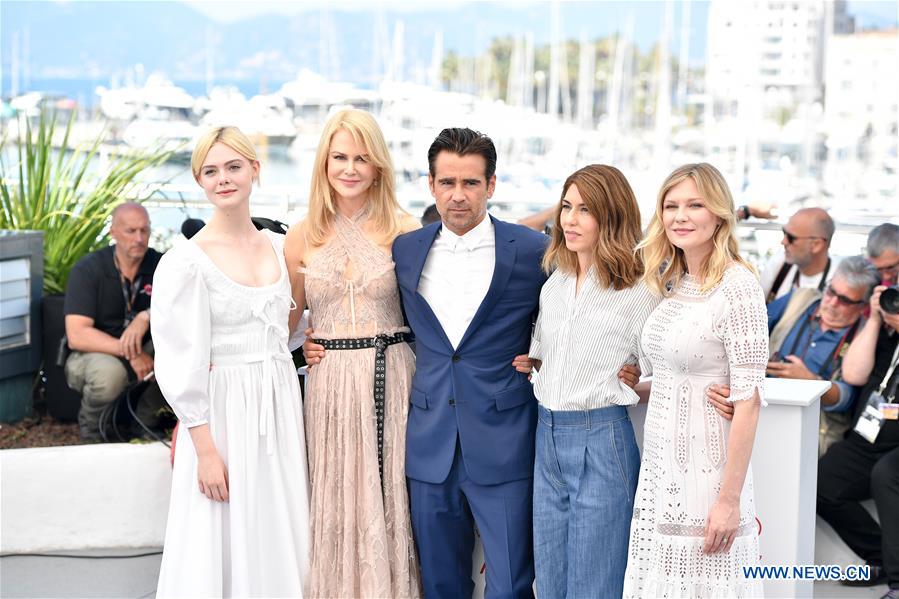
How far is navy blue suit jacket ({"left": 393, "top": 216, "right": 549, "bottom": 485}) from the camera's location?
10.8ft

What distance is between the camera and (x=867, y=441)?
4.39 meters

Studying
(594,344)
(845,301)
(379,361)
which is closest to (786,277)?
(845,301)

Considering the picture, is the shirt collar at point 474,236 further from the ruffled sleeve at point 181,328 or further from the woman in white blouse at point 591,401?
the ruffled sleeve at point 181,328

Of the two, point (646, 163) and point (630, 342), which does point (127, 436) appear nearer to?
point (630, 342)

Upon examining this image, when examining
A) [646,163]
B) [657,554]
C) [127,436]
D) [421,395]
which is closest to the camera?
[657,554]

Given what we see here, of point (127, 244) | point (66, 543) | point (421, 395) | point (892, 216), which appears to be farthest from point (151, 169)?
point (892, 216)

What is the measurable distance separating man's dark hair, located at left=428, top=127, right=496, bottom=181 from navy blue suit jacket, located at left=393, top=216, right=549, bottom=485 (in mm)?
244

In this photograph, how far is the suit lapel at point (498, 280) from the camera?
3.26 m

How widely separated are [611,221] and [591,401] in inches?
21.5

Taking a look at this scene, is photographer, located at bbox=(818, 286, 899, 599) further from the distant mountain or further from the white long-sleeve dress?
the distant mountain

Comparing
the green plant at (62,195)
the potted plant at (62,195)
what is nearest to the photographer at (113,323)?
the potted plant at (62,195)

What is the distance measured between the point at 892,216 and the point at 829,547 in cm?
284

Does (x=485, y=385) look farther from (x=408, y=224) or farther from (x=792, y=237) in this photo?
(x=792, y=237)

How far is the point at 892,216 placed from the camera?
21.4 ft
